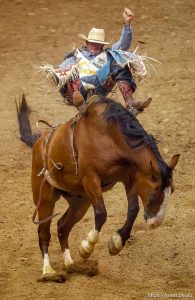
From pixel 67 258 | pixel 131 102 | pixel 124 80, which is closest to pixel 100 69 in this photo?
pixel 124 80

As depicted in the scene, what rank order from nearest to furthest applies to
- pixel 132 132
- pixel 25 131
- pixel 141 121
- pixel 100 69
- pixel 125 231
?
1. pixel 132 132
2. pixel 125 231
3. pixel 100 69
4. pixel 25 131
5. pixel 141 121

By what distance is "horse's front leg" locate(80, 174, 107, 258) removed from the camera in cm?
671

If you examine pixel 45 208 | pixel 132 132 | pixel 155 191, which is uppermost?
pixel 132 132

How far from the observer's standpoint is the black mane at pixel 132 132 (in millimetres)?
6488

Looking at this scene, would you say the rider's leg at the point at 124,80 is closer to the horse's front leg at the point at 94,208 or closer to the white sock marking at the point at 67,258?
the horse's front leg at the point at 94,208

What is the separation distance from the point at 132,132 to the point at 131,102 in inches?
25.9

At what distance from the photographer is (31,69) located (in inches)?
519

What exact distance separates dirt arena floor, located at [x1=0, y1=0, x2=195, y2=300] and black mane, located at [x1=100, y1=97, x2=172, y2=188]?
4.09 feet

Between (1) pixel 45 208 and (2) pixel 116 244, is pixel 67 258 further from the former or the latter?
(2) pixel 116 244

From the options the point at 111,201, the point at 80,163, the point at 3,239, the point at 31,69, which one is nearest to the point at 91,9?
the point at 31,69

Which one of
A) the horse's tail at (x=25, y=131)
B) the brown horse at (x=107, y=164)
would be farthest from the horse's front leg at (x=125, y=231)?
the horse's tail at (x=25, y=131)

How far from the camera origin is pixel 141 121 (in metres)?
11.5

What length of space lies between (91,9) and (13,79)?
2.80 meters

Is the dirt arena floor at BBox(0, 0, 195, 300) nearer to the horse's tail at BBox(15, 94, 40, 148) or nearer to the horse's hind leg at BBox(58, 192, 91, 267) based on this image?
the horse's hind leg at BBox(58, 192, 91, 267)
